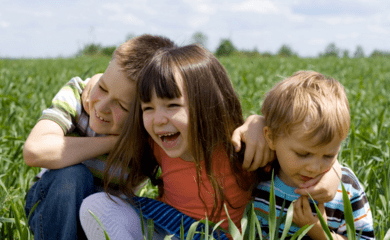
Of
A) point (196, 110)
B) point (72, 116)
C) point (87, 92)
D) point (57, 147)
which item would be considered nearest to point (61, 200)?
point (57, 147)

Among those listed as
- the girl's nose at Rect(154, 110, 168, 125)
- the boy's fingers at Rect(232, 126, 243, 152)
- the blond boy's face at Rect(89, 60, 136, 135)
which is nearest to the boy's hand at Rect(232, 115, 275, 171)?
the boy's fingers at Rect(232, 126, 243, 152)

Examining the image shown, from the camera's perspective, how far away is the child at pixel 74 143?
1717 mm

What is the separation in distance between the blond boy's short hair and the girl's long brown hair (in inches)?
8.4

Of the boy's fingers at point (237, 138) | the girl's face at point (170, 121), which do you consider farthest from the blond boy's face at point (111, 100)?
the boy's fingers at point (237, 138)

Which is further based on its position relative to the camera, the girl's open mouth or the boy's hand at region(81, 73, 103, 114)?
the boy's hand at region(81, 73, 103, 114)

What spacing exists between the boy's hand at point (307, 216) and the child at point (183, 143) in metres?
0.23

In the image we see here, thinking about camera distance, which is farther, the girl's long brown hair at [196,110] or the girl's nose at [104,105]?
the girl's nose at [104,105]

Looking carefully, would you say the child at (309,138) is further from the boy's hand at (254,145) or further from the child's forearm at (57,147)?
the child's forearm at (57,147)

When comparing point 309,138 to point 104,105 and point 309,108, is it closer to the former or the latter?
point 309,108

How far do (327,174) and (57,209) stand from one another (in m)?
1.04

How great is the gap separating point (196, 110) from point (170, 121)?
0.10 metres

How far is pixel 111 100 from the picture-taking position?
173 cm

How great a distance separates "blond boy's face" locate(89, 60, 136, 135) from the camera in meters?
1.71

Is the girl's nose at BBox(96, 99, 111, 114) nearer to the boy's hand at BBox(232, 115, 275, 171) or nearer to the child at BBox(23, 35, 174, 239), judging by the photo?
the child at BBox(23, 35, 174, 239)
